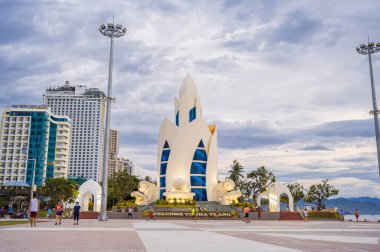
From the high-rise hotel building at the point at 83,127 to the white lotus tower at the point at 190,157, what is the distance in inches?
3945

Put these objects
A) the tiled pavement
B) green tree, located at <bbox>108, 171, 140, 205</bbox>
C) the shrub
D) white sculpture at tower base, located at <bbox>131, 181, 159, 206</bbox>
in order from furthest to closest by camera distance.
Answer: green tree, located at <bbox>108, 171, 140, 205</bbox>
white sculpture at tower base, located at <bbox>131, 181, 159, 206</bbox>
the shrub
the tiled pavement

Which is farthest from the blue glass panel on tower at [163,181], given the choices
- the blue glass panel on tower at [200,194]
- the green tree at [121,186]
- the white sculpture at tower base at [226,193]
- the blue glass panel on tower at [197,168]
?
the green tree at [121,186]

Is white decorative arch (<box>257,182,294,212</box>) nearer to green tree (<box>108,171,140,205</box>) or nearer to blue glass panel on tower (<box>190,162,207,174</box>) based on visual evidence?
blue glass panel on tower (<box>190,162,207,174</box>)

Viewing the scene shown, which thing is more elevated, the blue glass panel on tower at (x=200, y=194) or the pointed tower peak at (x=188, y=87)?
the pointed tower peak at (x=188, y=87)

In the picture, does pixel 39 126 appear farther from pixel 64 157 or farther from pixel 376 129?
pixel 376 129

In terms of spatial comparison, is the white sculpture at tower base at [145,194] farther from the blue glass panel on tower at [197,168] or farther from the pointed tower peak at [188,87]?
the pointed tower peak at [188,87]

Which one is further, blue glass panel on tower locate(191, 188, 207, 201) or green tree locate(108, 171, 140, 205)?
green tree locate(108, 171, 140, 205)

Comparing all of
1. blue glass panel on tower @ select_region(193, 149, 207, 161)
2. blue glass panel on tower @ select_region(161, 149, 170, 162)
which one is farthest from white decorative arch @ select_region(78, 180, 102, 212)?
blue glass panel on tower @ select_region(193, 149, 207, 161)

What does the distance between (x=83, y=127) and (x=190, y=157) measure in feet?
361

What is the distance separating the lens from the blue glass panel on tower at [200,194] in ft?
200

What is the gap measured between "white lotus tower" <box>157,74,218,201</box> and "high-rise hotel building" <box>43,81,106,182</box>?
100214 millimetres

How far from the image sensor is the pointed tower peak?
6756 cm

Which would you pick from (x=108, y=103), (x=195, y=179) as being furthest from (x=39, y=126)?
(x=108, y=103)

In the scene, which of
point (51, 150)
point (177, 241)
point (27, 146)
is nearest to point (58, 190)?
point (27, 146)
